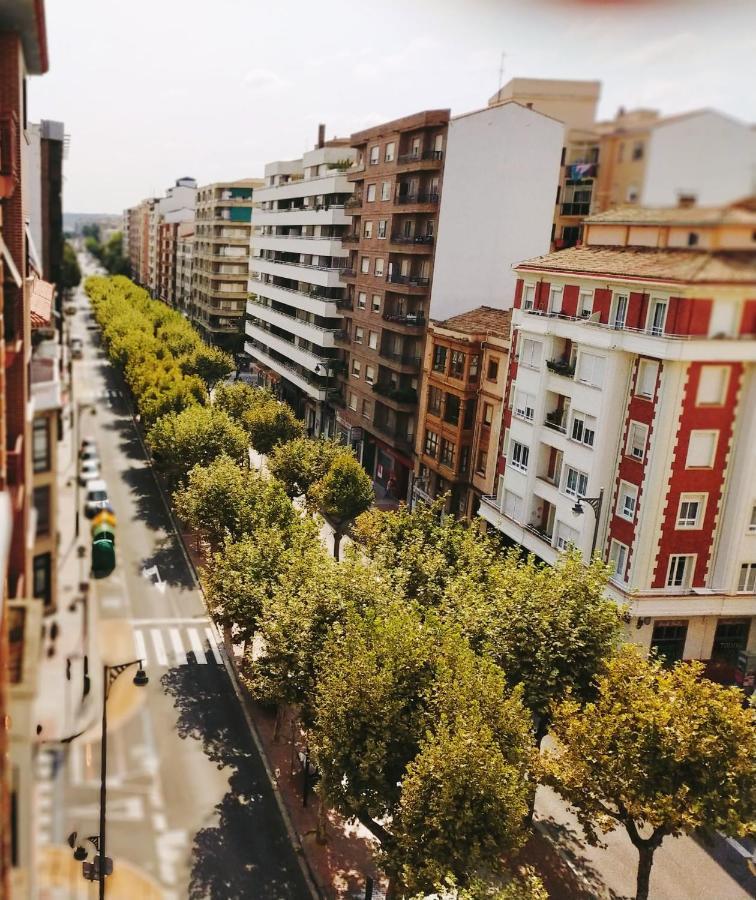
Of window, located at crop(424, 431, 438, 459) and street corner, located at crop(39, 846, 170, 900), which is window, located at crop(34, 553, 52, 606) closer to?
street corner, located at crop(39, 846, 170, 900)

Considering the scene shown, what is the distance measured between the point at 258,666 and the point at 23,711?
54.7 ft

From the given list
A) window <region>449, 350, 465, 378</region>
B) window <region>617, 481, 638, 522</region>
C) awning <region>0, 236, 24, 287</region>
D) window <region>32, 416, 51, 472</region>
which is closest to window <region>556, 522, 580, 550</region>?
window <region>617, 481, 638, 522</region>

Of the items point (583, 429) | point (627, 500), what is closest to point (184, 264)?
point (583, 429)

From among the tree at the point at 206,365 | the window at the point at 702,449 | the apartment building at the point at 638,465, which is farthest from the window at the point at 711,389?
the tree at the point at 206,365

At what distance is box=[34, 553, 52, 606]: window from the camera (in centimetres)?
312

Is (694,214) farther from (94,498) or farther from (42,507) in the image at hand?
(42,507)

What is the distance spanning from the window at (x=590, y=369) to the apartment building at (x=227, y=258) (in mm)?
61370

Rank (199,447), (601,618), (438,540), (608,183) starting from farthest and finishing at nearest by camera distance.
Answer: (199,447)
(438,540)
(601,618)
(608,183)

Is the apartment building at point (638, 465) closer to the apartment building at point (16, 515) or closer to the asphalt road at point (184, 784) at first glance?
the asphalt road at point (184, 784)

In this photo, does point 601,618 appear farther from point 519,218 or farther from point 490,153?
point 490,153

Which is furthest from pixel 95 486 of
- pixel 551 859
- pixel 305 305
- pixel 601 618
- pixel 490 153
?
pixel 305 305

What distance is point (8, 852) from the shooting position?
2326 millimetres

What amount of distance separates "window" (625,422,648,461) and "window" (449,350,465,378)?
40.3 feet

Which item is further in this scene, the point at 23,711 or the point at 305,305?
the point at 305,305
